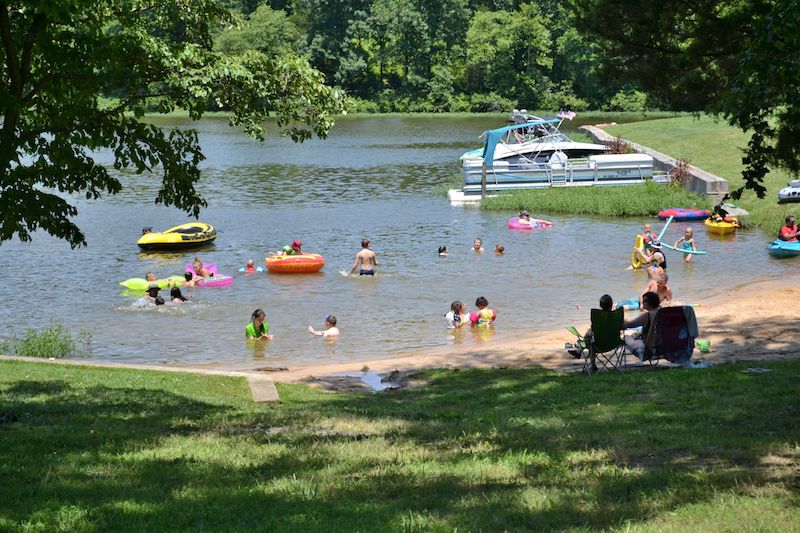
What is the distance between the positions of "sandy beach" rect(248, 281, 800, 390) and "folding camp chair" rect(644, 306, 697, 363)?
845 mm

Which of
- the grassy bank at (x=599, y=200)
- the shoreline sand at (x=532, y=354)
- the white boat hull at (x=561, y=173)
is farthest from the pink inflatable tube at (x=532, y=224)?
the shoreline sand at (x=532, y=354)

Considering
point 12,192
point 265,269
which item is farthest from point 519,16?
point 12,192

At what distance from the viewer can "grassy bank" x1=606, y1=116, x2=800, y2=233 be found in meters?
33.6

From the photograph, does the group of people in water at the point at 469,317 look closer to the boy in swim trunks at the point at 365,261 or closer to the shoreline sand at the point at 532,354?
the shoreline sand at the point at 532,354

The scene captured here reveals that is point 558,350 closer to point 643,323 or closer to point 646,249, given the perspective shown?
point 643,323

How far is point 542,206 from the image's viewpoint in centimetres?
3928

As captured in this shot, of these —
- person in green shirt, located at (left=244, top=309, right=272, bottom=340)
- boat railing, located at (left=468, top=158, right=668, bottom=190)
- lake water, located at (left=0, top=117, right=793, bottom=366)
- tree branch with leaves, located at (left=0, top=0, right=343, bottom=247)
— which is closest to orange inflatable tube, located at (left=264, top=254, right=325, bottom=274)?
lake water, located at (left=0, top=117, right=793, bottom=366)

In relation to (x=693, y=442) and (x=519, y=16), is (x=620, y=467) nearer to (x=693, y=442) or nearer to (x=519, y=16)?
(x=693, y=442)

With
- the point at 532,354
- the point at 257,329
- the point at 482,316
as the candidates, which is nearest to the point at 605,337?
the point at 532,354

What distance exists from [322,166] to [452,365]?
133 feet

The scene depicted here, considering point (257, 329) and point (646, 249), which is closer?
point (257, 329)

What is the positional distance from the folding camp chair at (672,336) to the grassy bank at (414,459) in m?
1.70

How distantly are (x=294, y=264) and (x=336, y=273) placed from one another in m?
1.22

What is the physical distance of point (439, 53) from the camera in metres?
105
